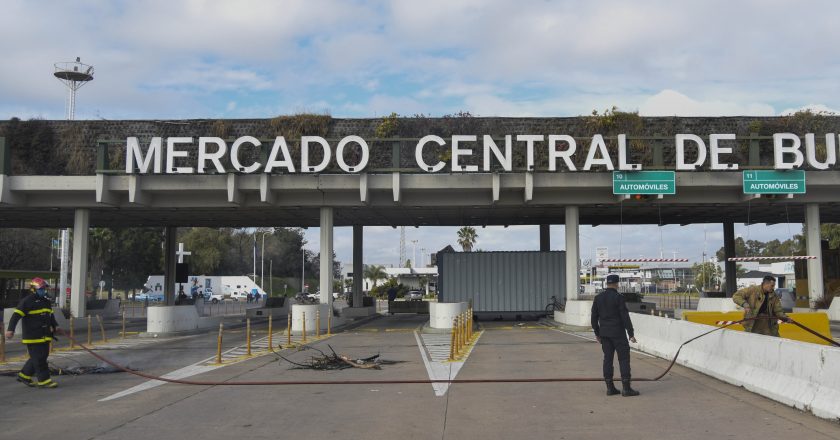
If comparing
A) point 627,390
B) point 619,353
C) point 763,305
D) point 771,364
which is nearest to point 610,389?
point 627,390

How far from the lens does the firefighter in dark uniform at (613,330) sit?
10320 millimetres

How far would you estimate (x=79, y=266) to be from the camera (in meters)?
29.4

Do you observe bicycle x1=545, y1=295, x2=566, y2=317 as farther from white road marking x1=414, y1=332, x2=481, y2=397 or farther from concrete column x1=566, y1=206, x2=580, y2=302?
white road marking x1=414, y1=332, x2=481, y2=397

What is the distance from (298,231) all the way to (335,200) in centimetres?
8963

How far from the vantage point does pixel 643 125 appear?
29906 mm

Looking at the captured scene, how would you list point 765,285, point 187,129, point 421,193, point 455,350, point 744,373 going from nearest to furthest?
point 744,373 → point 765,285 → point 455,350 → point 421,193 → point 187,129

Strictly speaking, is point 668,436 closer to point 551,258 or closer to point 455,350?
point 455,350

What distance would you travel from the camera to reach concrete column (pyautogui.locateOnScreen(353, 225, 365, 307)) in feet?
137

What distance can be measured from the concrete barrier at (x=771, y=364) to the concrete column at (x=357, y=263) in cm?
2816

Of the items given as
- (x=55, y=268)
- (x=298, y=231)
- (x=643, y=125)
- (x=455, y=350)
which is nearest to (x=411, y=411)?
(x=455, y=350)

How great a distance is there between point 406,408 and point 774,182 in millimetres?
21998

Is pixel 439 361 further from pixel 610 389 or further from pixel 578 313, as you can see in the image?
pixel 578 313

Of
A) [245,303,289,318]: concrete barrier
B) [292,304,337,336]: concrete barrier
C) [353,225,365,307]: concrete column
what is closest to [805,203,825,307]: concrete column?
[292,304,337,336]: concrete barrier

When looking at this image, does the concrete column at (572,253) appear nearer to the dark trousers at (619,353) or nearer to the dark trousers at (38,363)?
the dark trousers at (619,353)
